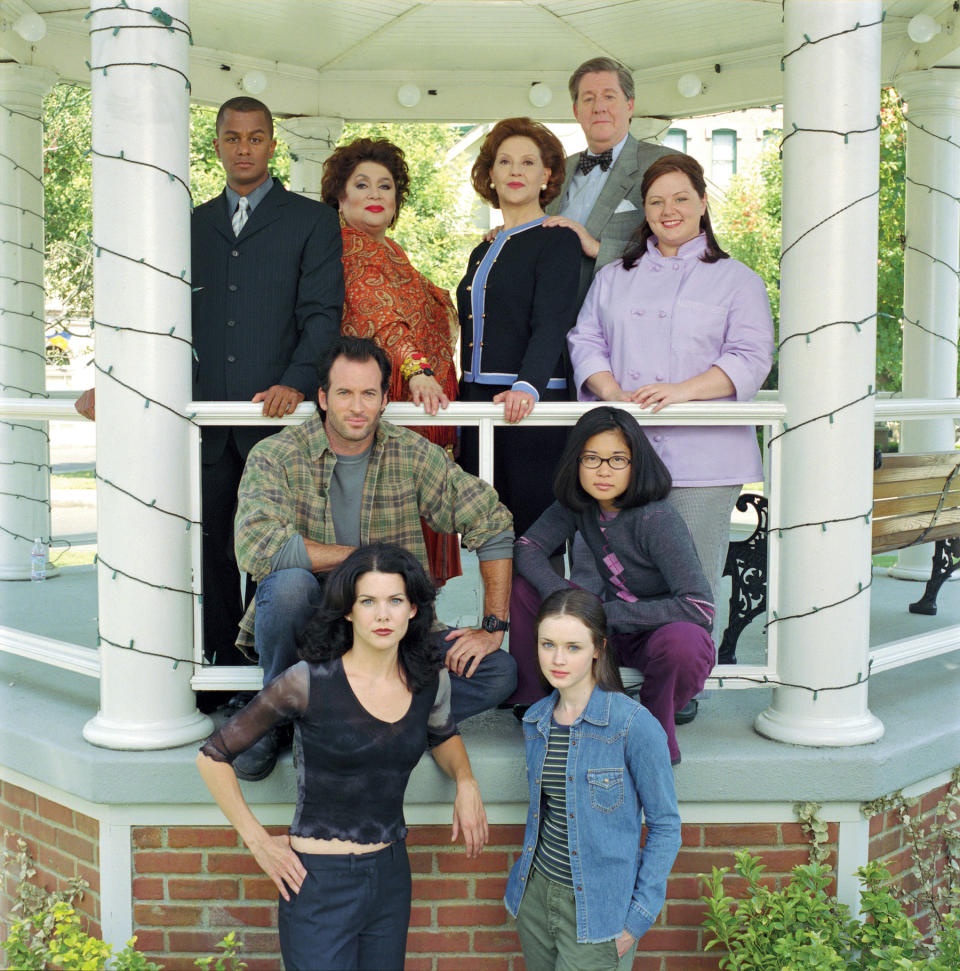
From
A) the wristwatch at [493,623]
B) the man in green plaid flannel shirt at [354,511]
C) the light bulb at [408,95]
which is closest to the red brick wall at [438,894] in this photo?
the man in green plaid flannel shirt at [354,511]

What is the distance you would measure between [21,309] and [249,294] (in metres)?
3.25

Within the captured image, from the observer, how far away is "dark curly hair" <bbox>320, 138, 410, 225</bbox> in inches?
157

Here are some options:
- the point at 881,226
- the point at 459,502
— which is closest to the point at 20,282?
the point at 459,502

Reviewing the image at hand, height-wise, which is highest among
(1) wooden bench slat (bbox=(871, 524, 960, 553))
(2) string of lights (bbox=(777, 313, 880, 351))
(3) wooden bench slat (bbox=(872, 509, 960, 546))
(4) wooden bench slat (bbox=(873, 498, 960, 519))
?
(2) string of lights (bbox=(777, 313, 880, 351))

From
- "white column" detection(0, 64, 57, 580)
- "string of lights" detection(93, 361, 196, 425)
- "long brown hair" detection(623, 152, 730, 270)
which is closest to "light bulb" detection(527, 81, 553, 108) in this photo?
"white column" detection(0, 64, 57, 580)

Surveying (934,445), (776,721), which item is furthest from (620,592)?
(934,445)

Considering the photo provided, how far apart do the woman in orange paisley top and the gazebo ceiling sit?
6.52ft

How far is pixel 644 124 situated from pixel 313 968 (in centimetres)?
567

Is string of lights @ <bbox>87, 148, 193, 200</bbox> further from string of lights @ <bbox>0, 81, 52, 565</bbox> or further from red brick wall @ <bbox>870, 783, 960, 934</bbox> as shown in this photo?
string of lights @ <bbox>0, 81, 52, 565</bbox>

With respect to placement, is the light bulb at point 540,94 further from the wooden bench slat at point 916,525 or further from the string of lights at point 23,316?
the wooden bench slat at point 916,525

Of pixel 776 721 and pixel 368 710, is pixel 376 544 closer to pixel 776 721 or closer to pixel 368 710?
pixel 368 710

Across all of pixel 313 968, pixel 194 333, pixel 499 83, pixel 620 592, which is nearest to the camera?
pixel 313 968

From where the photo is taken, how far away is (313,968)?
281cm

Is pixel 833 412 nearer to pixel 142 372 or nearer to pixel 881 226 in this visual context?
pixel 142 372
